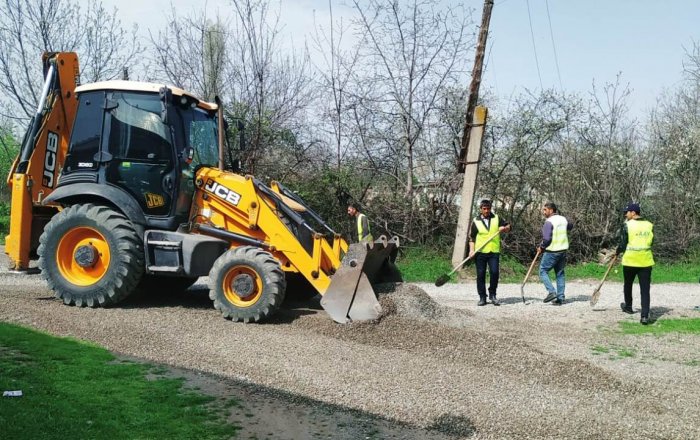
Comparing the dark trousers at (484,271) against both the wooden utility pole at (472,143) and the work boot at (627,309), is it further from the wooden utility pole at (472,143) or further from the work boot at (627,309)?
the wooden utility pole at (472,143)

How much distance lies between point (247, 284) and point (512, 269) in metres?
9.30

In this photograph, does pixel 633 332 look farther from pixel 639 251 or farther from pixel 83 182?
pixel 83 182

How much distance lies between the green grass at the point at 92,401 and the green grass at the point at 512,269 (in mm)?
9169

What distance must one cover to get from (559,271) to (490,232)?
144cm

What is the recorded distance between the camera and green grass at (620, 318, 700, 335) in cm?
895

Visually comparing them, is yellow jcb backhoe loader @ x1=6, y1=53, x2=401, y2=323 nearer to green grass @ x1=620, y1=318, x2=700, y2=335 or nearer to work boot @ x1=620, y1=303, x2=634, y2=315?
green grass @ x1=620, y1=318, x2=700, y2=335

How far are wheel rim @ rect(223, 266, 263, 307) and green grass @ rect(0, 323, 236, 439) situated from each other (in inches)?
84.1

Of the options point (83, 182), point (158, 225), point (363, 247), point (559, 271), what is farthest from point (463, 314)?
point (83, 182)

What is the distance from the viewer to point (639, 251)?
985 cm

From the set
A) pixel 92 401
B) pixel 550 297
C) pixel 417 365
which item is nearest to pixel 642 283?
pixel 550 297

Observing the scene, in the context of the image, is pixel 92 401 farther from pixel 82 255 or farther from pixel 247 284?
pixel 82 255

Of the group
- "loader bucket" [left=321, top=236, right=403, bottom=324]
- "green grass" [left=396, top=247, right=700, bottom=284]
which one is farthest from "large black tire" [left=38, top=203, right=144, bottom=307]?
"green grass" [left=396, top=247, right=700, bottom=284]

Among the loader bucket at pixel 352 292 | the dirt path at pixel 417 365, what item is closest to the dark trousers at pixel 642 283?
the dirt path at pixel 417 365

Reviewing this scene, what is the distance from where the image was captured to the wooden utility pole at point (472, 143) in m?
13.8
